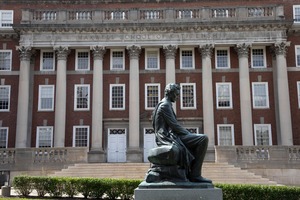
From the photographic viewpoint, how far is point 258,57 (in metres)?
41.1

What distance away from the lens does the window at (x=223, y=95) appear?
132 feet

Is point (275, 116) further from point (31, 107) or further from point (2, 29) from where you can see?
point (2, 29)

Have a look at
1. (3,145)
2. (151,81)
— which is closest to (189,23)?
(151,81)

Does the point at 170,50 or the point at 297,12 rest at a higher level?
the point at 297,12

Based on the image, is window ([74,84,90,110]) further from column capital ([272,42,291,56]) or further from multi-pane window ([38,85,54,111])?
column capital ([272,42,291,56])

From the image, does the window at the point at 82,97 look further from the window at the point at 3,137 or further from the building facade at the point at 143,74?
the window at the point at 3,137

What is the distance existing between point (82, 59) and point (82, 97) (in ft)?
12.6

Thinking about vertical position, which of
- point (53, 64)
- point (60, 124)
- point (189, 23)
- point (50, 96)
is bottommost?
point (60, 124)

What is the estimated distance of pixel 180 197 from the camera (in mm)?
10938

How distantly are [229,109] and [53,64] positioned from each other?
57.7ft

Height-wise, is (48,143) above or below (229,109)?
below

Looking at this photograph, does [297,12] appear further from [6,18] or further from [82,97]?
[6,18]

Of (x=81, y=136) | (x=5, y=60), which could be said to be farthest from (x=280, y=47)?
(x=5, y=60)

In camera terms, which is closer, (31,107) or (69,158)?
(69,158)
